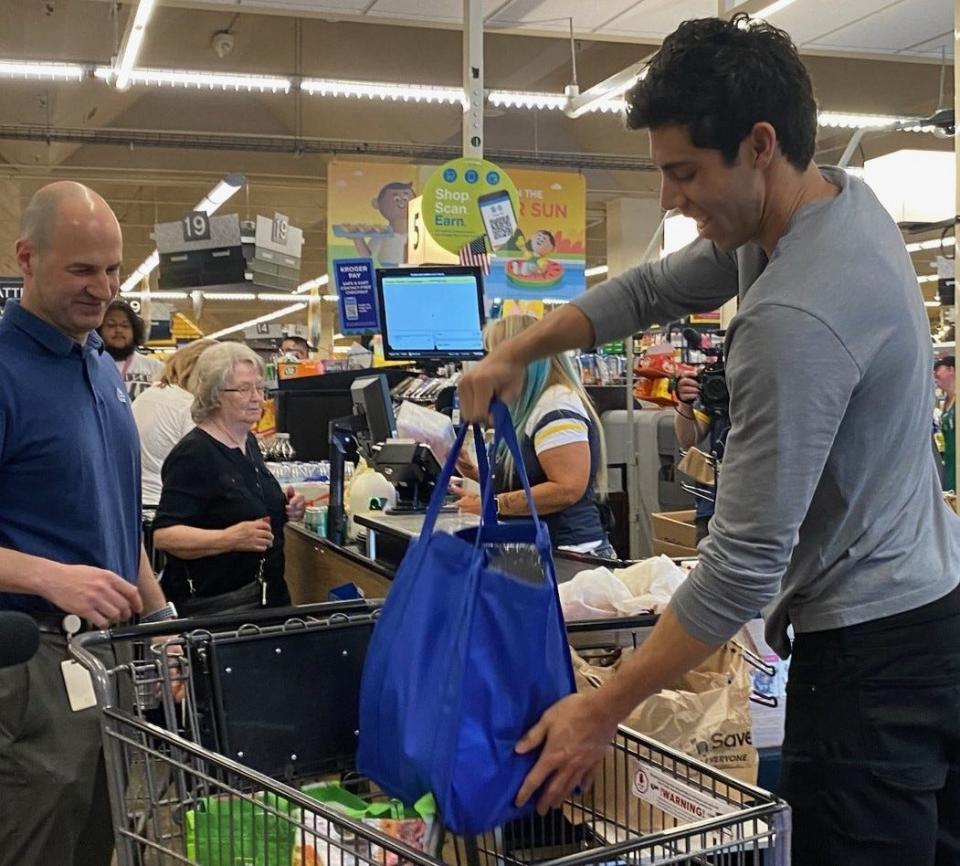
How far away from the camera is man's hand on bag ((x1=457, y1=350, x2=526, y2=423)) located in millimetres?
1583

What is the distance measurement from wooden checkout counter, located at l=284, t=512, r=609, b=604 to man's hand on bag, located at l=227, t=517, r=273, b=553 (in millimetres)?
301

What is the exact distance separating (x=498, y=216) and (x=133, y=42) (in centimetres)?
389

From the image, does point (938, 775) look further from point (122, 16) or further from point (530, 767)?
point (122, 16)

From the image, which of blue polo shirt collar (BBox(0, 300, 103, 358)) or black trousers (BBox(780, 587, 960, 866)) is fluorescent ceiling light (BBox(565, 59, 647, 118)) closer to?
blue polo shirt collar (BBox(0, 300, 103, 358))

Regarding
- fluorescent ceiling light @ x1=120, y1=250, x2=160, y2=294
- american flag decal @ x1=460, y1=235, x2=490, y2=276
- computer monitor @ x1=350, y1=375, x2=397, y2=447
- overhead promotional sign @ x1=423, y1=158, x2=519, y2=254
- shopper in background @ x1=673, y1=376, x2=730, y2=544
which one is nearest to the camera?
computer monitor @ x1=350, y1=375, x2=397, y2=447

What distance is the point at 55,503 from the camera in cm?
231

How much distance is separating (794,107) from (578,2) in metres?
7.45

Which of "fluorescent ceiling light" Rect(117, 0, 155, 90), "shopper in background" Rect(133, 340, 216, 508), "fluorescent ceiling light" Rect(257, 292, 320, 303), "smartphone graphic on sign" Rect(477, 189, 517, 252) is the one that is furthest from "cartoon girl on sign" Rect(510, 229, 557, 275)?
"fluorescent ceiling light" Rect(257, 292, 320, 303)

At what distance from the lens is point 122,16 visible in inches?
463

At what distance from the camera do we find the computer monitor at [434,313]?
17.2 feet

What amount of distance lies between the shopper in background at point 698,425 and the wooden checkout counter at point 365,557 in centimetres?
111

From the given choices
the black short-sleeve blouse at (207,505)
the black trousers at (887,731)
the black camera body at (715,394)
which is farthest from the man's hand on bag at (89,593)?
the black camera body at (715,394)

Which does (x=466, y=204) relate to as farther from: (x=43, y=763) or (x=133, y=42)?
(x=43, y=763)

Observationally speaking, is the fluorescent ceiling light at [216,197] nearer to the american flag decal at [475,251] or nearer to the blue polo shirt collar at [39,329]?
the american flag decal at [475,251]
